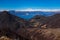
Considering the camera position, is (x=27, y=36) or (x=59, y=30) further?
(x=27, y=36)

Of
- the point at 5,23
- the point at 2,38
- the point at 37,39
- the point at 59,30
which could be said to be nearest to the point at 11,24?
the point at 5,23

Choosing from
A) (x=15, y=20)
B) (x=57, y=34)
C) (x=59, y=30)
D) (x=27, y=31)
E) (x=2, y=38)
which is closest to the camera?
(x=57, y=34)

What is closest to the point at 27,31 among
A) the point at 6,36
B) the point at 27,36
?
the point at 27,36

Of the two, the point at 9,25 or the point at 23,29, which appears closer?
the point at 23,29

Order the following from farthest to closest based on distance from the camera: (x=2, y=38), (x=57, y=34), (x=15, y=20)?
(x=15, y=20) → (x=2, y=38) → (x=57, y=34)

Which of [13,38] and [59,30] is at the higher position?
[59,30]

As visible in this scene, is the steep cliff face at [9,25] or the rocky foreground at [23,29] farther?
the steep cliff face at [9,25]

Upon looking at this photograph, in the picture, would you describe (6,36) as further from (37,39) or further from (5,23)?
(37,39)

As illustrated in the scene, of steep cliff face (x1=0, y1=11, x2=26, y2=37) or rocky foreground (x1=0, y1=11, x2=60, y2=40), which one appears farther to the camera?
steep cliff face (x1=0, y1=11, x2=26, y2=37)

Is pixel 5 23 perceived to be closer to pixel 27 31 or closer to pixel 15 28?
pixel 15 28
